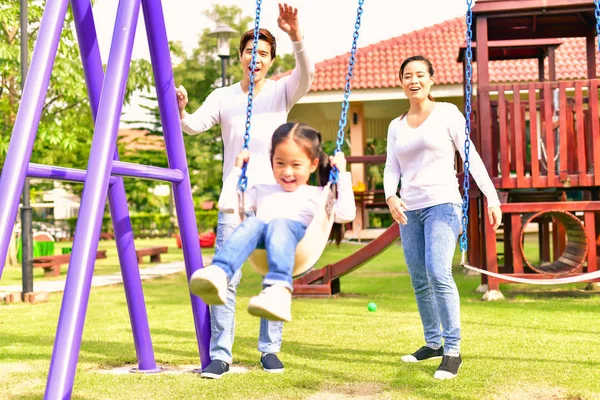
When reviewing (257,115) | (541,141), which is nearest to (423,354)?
(257,115)

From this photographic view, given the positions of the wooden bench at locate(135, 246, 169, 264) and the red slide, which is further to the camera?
the wooden bench at locate(135, 246, 169, 264)

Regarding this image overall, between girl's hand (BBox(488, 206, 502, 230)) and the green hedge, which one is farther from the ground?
girl's hand (BBox(488, 206, 502, 230))

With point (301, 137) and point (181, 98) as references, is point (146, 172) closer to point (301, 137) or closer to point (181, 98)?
point (181, 98)

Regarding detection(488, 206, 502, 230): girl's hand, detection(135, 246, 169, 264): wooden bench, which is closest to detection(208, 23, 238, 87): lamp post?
detection(135, 246, 169, 264): wooden bench

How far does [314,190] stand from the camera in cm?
353

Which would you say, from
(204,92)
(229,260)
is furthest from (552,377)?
(204,92)

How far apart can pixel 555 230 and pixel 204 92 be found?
95.9ft

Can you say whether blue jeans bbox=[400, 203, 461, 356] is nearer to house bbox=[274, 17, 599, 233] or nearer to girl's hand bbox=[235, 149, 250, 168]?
girl's hand bbox=[235, 149, 250, 168]

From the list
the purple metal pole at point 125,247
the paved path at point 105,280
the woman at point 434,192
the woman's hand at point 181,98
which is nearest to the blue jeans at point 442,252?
the woman at point 434,192

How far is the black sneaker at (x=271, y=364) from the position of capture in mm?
4705

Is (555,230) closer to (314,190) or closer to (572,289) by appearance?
(572,289)

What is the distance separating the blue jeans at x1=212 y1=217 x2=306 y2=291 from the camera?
125 inches

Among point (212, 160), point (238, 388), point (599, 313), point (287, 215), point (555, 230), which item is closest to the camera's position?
point (287, 215)

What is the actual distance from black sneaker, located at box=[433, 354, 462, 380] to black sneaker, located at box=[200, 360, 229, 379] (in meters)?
1.22
